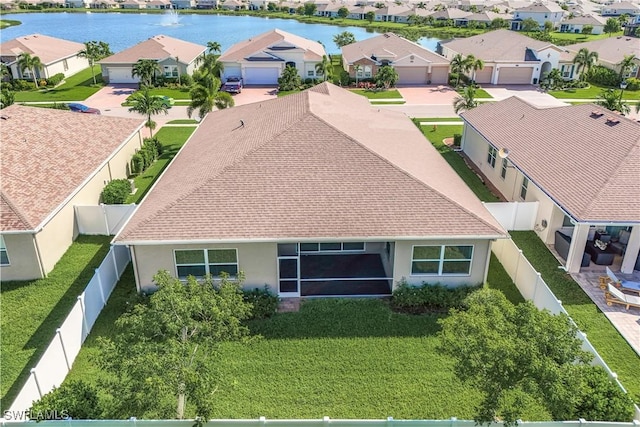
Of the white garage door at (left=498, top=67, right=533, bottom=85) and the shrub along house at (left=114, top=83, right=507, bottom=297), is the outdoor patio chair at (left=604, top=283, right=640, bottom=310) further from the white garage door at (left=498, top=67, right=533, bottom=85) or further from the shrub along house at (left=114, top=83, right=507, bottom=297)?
the white garage door at (left=498, top=67, right=533, bottom=85)

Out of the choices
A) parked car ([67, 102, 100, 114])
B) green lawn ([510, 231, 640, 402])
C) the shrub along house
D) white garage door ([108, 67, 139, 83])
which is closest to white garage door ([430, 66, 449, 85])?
white garage door ([108, 67, 139, 83])

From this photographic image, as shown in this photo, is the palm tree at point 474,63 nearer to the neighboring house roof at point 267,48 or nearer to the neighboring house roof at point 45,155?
the neighboring house roof at point 267,48

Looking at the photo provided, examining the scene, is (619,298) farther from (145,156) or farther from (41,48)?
(41,48)

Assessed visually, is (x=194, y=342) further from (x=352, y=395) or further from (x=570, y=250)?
(x=570, y=250)

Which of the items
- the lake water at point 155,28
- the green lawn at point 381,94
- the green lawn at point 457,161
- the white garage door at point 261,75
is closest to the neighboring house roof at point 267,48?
the white garage door at point 261,75

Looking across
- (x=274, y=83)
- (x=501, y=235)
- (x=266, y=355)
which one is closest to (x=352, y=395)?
(x=266, y=355)
